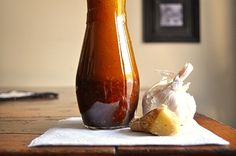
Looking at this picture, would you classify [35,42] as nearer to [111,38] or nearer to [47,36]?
[47,36]

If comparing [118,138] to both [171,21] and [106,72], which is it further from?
[171,21]

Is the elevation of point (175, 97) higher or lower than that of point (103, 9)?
lower

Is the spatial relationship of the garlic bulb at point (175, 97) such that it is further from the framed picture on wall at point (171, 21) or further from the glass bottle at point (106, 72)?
the framed picture on wall at point (171, 21)

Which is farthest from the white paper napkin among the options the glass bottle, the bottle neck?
the bottle neck

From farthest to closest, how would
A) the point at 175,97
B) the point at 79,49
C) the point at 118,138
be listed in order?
the point at 79,49 → the point at 175,97 → the point at 118,138

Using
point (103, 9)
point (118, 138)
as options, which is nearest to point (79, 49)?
point (103, 9)

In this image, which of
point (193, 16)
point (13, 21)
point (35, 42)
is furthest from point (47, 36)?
point (193, 16)

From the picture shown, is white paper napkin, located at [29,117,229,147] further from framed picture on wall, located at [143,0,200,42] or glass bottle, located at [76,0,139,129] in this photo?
framed picture on wall, located at [143,0,200,42]
